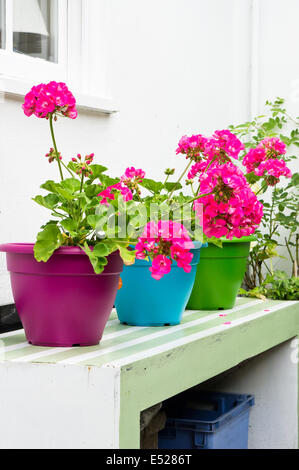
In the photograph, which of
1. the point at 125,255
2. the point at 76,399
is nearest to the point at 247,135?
the point at 125,255

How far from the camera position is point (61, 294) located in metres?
1.28

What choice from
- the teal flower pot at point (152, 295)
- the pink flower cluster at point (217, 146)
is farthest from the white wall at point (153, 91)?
the pink flower cluster at point (217, 146)

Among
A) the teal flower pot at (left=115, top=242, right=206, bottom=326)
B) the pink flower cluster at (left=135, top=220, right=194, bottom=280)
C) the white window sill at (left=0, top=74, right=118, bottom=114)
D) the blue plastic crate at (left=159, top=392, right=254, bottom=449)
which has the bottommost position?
the blue plastic crate at (left=159, top=392, right=254, bottom=449)

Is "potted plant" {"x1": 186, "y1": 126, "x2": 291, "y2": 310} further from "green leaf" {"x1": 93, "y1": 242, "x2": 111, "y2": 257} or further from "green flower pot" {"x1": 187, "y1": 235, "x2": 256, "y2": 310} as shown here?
"green leaf" {"x1": 93, "y1": 242, "x2": 111, "y2": 257}

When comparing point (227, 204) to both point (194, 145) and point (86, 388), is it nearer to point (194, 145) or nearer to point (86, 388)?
point (194, 145)

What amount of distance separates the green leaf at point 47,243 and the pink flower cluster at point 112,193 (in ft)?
0.43

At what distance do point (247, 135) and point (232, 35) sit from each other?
0.42 m

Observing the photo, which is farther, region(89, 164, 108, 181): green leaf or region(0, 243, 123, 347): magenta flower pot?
region(89, 164, 108, 181): green leaf

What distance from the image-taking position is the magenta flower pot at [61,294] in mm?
1274

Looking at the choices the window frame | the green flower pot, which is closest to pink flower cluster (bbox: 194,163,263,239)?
the green flower pot

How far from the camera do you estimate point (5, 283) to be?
5.35 ft

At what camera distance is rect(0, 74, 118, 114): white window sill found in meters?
1.59

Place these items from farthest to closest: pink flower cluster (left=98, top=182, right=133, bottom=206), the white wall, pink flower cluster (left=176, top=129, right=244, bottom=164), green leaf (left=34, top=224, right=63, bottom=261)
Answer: the white wall, pink flower cluster (left=176, top=129, right=244, bottom=164), pink flower cluster (left=98, top=182, right=133, bottom=206), green leaf (left=34, top=224, right=63, bottom=261)

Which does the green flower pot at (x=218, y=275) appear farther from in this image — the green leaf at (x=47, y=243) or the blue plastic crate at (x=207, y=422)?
the green leaf at (x=47, y=243)
